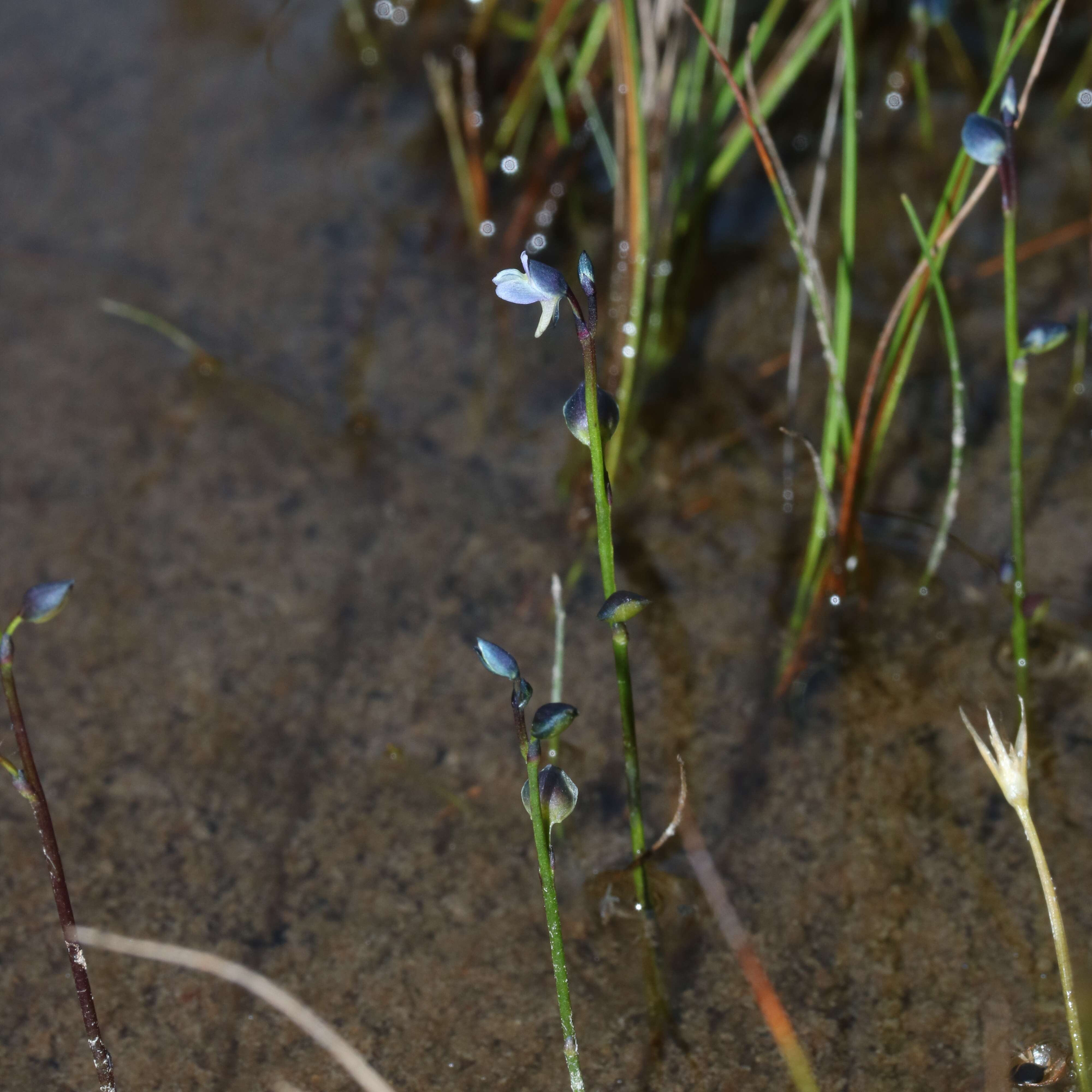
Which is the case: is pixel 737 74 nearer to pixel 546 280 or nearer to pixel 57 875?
pixel 546 280

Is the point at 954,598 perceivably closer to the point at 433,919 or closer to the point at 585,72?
the point at 433,919

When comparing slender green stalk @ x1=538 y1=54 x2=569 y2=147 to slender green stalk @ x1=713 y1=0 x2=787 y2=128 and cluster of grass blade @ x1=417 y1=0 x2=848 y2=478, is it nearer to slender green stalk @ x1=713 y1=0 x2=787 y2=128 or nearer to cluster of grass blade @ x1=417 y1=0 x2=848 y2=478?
cluster of grass blade @ x1=417 y1=0 x2=848 y2=478

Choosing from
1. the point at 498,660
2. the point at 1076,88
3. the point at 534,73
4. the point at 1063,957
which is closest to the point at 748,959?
the point at 1063,957

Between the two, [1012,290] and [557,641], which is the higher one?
[1012,290]

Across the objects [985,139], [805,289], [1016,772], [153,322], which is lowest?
[153,322]

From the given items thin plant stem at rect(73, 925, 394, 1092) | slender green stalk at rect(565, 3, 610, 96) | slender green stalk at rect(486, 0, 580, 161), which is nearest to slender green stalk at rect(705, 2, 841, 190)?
slender green stalk at rect(565, 3, 610, 96)

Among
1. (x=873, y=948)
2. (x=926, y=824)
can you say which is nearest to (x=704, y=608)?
(x=926, y=824)

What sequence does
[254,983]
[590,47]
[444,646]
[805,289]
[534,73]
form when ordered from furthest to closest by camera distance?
[534,73] < [590,47] < [805,289] < [444,646] < [254,983]
